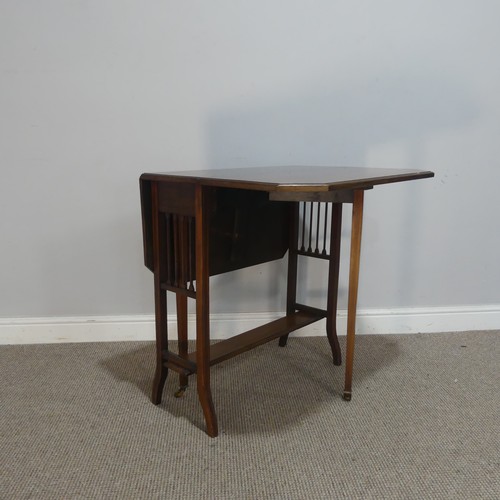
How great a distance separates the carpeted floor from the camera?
1.24 m

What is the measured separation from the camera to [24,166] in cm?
199

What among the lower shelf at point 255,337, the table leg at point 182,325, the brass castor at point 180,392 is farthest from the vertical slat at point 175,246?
the brass castor at point 180,392

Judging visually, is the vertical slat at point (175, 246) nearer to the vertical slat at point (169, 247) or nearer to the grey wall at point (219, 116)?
the vertical slat at point (169, 247)

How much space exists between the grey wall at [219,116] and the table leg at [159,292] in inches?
23.4

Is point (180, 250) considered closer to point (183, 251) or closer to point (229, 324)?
point (183, 251)

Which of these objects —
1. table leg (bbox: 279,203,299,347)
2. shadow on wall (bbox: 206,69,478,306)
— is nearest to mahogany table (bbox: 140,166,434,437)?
table leg (bbox: 279,203,299,347)

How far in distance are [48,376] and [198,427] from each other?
730mm

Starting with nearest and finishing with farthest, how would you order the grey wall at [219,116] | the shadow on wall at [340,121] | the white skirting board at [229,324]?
the grey wall at [219,116], the shadow on wall at [340,121], the white skirting board at [229,324]

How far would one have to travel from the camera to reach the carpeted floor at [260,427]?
124 centimetres

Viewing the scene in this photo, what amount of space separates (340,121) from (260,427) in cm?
133

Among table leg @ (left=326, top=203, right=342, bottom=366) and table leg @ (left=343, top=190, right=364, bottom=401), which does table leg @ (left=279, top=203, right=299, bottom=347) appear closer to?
table leg @ (left=326, top=203, right=342, bottom=366)

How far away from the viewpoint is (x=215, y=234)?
157 cm

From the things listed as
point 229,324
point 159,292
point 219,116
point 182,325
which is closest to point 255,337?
point 182,325

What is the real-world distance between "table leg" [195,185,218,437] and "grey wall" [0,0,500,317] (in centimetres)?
74
